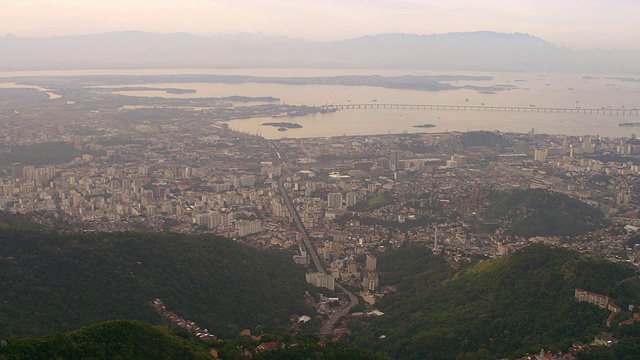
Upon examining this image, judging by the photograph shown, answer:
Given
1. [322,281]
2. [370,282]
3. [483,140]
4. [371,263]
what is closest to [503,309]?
[370,282]

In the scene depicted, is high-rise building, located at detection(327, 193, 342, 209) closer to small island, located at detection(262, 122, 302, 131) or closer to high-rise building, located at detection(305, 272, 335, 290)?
high-rise building, located at detection(305, 272, 335, 290)

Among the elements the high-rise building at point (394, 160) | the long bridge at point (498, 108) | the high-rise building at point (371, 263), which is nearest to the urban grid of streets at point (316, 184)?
the high-rise building at point (394, 160)

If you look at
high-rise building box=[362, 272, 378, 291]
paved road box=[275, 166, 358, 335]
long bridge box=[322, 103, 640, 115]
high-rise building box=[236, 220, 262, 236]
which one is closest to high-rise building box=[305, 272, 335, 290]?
paved road box=[275, 166, 358, 335]

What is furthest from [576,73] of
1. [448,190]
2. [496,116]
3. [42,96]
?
[448,190]

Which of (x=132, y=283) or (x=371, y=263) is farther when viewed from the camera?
(x=371, y=263)

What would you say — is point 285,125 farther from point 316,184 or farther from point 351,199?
point 351,199

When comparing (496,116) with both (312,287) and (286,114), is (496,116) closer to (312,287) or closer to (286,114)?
(286,114)

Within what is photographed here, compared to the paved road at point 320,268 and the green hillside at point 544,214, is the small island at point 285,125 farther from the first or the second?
the green hillside at point 544,214
